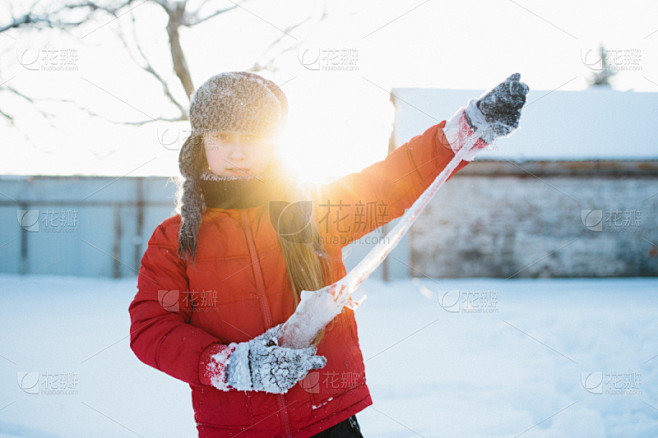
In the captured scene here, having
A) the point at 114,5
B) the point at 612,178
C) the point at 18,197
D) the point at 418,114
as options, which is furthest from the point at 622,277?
the point at 18,197

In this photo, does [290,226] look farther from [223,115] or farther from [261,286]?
[223,115]

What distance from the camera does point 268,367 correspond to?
3.98 ft

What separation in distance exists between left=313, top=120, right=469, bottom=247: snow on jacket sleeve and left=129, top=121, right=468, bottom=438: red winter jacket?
0.05m

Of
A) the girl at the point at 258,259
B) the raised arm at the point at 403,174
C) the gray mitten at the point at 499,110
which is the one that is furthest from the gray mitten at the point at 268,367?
the gray mitten at the point at 499,110

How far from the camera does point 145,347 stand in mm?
1263

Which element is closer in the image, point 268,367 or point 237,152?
point 268,367

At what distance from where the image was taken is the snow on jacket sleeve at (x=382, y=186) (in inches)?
58.7

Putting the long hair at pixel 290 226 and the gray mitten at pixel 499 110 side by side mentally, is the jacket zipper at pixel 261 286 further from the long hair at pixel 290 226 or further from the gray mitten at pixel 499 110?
the gray mitten at pixel 499 110

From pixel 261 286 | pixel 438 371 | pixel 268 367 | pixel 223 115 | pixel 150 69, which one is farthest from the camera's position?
pixel 150 69

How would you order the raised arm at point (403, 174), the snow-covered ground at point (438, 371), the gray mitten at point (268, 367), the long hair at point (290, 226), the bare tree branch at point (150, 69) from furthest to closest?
the bare tree branch at point (150, 69) < the snow-covered ground at point (438, 371) < the raised arm at point (403, 174) < the long hair at point (290, 226) < the gray mitten at point (268, 367)

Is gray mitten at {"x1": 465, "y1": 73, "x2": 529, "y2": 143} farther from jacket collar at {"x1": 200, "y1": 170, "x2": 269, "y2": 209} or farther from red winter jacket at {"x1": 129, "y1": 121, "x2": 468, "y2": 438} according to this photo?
jacket collar at {"x1": 200, "y1": 170, "x2": 269, "y2": 209}

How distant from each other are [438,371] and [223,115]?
3.29 metres

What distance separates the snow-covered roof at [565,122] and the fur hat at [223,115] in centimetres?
643

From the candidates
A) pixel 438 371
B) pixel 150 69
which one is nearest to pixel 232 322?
pixel 438 371
